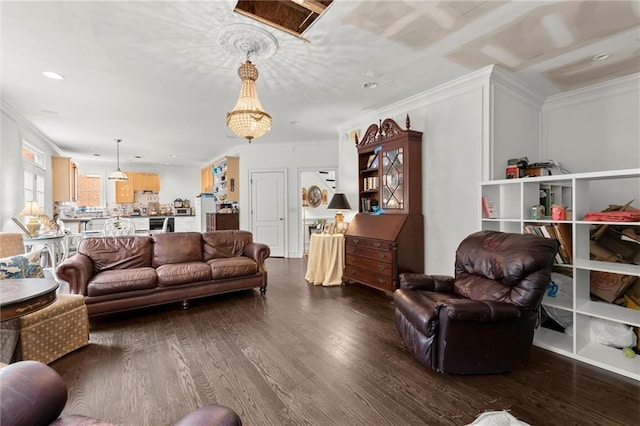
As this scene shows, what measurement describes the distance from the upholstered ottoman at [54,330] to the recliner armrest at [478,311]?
3005 millimetres

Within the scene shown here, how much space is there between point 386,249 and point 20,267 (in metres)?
3.57

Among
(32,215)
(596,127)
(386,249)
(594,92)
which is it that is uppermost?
(594,92)

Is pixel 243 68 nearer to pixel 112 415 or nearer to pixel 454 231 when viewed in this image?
pixel 112 415

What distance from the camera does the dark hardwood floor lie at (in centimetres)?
174

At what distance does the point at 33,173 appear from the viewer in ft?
18.4

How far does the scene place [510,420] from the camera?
1604 mm

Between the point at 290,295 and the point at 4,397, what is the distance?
3.31 meters

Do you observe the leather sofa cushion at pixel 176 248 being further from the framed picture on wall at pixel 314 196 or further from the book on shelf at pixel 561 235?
the framed picture on wall at pixel 314 196

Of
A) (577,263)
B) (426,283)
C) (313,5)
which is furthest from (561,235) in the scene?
(313,5)

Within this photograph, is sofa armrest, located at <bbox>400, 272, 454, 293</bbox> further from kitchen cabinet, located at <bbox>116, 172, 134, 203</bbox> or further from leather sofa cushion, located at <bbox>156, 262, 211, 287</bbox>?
kitchen cabinet, located at <bbox>116, 172, 134, 203</bbox>

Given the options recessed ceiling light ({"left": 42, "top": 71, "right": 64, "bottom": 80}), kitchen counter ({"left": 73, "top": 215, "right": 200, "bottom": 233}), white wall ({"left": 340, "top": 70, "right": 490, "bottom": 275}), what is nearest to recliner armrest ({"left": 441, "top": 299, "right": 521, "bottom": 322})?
white wall ({"left": 340, "top": 70, "right": 490, "bottom": 275})

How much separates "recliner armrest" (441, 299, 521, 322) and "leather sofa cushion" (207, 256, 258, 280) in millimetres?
2632

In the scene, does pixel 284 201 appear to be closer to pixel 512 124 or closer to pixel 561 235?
pixel 512 124

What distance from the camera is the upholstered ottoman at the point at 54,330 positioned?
2162 mm
